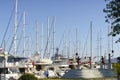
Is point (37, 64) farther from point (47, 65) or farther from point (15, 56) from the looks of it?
point (15, 56)

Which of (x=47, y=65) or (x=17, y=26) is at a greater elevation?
(x=17, y=26)

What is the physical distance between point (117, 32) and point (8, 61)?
48.0m

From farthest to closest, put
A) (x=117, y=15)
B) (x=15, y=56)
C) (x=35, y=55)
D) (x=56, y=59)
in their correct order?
(x=56, y=59), (x=35, y=55), (x=15, y=56), (x=117, y=15)

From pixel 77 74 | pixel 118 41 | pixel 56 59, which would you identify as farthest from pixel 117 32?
pixel 56 59

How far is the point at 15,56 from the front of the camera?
69750 millimetres

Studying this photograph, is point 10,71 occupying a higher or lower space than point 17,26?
lower

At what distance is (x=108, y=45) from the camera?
87.1 meters

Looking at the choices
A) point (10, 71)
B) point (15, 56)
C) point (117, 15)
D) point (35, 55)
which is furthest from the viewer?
point (35, 55)

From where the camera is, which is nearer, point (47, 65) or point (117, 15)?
point (117, 15)

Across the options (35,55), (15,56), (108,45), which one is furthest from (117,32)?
(108,45)

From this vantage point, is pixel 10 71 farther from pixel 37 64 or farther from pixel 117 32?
pixel 117 32

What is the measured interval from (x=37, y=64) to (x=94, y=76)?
31.7m

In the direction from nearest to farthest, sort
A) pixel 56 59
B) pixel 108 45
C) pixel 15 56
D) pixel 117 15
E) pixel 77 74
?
pixel 117 15
pixel 77 74
pixel 15 56
pixel 108 45
pixel 56 59

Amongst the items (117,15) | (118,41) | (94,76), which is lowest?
(94,76)
